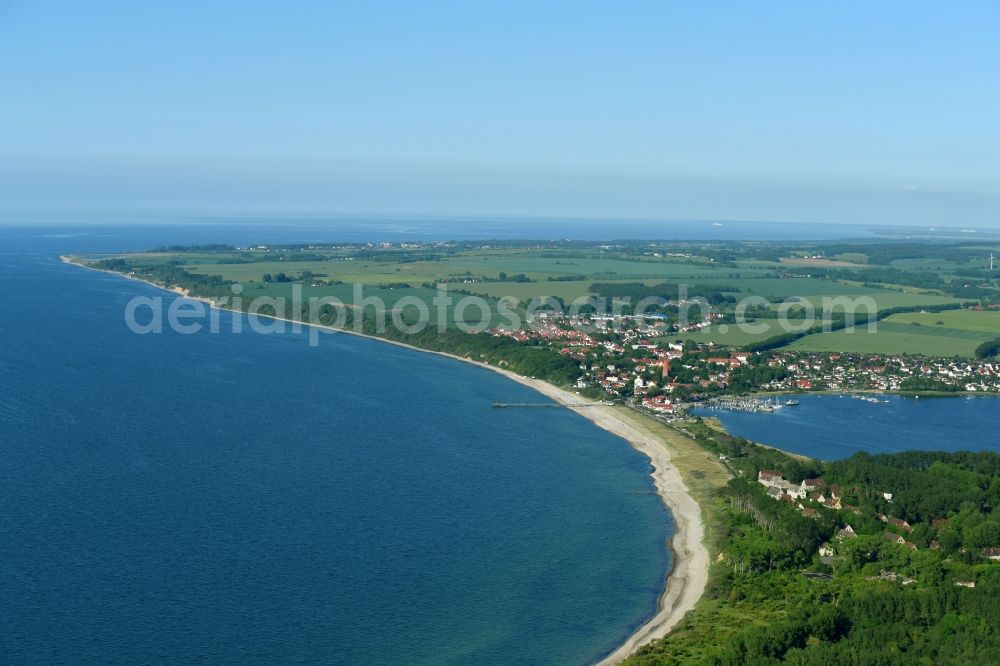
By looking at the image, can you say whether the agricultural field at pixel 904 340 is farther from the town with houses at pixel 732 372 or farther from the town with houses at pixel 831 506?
the town with houses at pixel 831 506

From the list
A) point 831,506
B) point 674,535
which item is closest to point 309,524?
point 674,535

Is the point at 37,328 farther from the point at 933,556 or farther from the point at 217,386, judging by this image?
the point at 933,556

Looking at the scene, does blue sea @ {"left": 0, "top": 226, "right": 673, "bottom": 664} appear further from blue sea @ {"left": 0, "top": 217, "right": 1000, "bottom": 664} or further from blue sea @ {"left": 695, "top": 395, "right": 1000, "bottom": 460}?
blue sea @ {"left": 695, "top": 395, "right": 1000, "bottom": 460}

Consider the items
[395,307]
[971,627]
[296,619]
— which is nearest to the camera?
[971,627]

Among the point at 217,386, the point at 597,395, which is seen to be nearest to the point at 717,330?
the point at 597,395

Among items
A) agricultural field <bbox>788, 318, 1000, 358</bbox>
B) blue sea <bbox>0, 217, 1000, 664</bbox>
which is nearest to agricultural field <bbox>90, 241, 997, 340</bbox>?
Result: agricultural field <bbox>788, 318, 1000, 358</bbox>

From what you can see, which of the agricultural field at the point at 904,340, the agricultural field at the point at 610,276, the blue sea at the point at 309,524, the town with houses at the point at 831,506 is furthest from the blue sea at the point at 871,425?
the agricultural field at the point at 610,276

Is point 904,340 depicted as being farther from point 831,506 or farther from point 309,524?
point 309,524

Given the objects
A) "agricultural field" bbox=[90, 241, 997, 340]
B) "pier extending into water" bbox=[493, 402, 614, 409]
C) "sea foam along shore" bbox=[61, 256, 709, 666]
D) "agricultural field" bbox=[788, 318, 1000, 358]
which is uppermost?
"agricultural field" bbox=[90, 241, 997, 340]
